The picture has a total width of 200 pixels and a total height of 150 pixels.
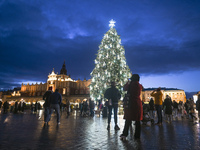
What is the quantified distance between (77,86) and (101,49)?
5432cm

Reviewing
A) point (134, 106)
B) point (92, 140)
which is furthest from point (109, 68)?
point (92, 140)

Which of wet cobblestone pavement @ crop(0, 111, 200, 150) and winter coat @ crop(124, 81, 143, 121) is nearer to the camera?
wet cobblestone pavement @ crop(0, 111, 200, 150)

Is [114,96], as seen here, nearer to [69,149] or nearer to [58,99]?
[58,99]

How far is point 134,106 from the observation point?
439 centimetres

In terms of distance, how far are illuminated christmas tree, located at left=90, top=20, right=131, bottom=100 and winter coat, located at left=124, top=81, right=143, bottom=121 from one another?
15.4 m

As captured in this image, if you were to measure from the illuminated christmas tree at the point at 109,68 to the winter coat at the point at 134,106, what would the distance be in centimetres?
1543

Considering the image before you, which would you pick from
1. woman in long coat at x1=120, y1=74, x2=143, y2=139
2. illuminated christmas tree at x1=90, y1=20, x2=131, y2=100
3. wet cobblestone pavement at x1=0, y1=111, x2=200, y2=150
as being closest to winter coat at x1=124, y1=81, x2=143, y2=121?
woman in long coat at x1=120, y1=74, x2=143, y2=139

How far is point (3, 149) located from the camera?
9.71 feet

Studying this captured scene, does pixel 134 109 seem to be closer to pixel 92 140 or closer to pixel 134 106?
pixel 134 106

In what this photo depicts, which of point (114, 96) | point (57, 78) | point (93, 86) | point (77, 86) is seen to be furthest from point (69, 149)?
point (57, 78)

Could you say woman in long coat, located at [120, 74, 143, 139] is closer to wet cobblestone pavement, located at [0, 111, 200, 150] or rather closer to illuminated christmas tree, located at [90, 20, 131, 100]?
wet cobblestone pavement, located at [0, 111, 200, 150]

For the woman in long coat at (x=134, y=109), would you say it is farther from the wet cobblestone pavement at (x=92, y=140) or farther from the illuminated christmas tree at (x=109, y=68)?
the illuminated christmas tree at (x=109, y=68)

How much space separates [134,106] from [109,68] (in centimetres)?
1601

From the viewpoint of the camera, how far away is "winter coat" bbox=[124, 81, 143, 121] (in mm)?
4312
